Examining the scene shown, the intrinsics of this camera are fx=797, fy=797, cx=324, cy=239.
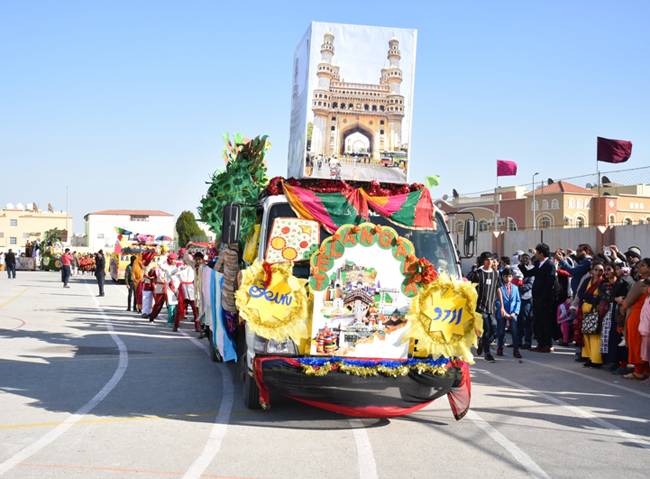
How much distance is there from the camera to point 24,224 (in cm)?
13788

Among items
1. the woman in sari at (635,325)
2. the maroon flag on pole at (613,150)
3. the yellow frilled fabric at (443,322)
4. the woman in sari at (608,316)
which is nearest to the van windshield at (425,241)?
the yellow frilled fabric at (443,322)

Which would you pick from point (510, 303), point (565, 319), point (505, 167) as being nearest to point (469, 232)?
point (510, 303)

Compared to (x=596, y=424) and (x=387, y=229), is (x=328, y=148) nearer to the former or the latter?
(x=387, y=229)

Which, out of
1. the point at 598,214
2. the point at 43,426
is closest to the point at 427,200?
the point at 43,426

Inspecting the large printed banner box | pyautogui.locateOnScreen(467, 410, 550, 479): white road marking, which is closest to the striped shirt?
the large printed banner box

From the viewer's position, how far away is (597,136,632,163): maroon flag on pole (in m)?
25.7

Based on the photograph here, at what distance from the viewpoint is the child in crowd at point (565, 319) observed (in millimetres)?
16109

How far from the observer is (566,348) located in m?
16.2

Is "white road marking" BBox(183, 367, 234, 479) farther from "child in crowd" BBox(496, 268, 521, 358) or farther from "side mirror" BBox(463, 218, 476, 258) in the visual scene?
"child in crowd" BBox(496, 268, 521, 358)

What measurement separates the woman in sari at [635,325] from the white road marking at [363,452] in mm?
5508

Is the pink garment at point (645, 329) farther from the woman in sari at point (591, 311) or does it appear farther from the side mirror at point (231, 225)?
the side mirror at point (231, 225)

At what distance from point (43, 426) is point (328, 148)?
169 inches

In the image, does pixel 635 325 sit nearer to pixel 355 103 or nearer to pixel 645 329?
pixel 645 329

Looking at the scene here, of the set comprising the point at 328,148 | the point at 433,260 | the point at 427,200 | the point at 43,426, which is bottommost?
the point at 43,426
